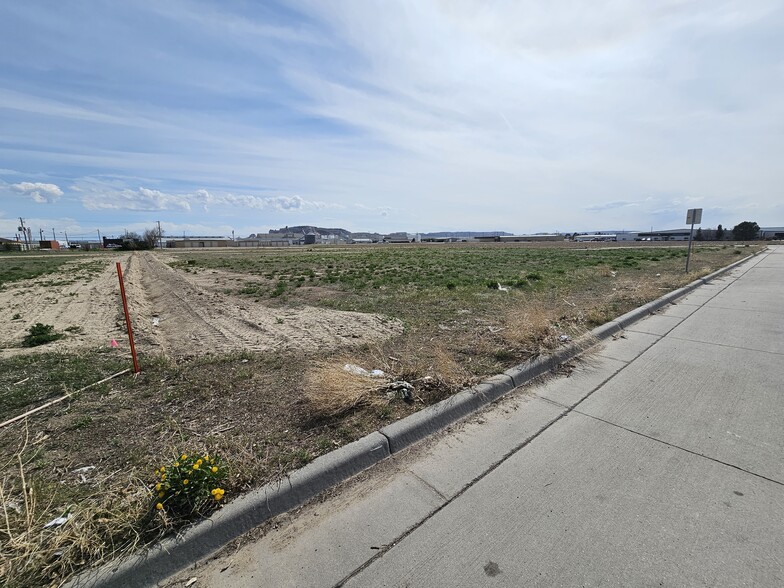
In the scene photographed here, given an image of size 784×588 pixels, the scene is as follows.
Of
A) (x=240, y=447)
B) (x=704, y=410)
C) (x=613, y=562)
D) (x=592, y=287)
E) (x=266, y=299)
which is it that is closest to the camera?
(x=613, y=562)

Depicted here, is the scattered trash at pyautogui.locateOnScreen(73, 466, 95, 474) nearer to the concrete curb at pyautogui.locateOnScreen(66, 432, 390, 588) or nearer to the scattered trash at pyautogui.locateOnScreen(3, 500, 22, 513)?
the scattered trash at pyautogui.locateOnScreen(3, 500, 22, 513)

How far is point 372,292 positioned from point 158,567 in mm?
9311

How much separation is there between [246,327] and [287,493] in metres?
5.22

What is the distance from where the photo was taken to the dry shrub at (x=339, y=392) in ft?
11.9

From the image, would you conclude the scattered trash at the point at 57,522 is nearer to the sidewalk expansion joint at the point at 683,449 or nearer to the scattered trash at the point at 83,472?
the scattered trash at the point at 83,472

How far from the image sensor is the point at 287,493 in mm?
2613

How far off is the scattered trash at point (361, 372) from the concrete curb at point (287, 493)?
0.91m

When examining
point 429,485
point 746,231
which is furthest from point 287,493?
point 746,231

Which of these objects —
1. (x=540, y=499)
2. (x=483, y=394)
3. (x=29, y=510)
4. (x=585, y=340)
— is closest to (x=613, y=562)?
(x=540, y=499)

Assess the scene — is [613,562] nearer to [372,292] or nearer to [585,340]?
[585,340]

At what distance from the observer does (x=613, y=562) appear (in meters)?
2.10

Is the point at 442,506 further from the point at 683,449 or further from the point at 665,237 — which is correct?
the point at 665,237

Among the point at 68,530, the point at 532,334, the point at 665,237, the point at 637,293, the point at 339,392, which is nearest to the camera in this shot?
the point at 68,530

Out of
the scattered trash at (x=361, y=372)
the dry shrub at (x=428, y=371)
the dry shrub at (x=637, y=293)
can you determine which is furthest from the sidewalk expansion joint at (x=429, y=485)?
the dry shrub at (x=637, y=293)
